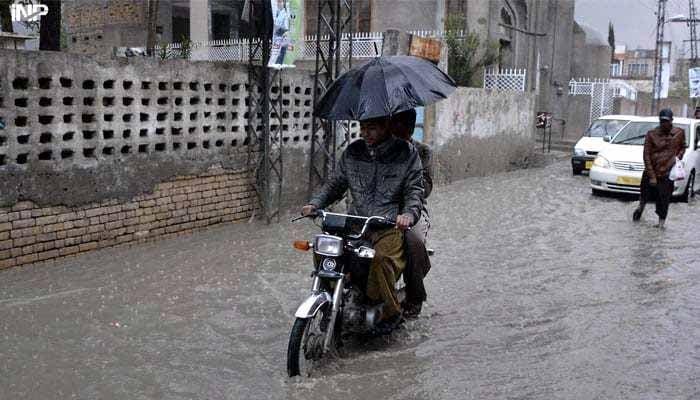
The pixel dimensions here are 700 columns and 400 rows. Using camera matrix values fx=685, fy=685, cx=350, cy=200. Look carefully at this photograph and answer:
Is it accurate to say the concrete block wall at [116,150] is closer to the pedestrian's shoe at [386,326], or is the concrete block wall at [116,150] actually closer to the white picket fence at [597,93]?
the pedestrian's shoe at [386,326]

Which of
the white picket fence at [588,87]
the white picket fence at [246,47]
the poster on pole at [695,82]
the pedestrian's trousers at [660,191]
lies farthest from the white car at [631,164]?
the white picket fence at [588,87]

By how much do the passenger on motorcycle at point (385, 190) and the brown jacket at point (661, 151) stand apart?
584 cm

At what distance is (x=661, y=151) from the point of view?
9297mm

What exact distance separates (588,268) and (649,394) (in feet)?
11.1

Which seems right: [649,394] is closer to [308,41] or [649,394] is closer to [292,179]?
[292,179]

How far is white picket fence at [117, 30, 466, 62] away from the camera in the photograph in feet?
57.8

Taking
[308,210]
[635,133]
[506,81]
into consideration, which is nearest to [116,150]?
[308,210]

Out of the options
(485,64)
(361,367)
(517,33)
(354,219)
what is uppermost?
(517,33)

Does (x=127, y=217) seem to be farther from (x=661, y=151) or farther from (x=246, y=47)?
(x=246, y=47)

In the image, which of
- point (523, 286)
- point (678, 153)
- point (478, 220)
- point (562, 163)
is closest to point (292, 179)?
point (478, 220)

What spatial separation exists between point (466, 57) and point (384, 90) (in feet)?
52.1

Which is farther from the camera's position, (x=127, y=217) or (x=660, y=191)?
(x=660, y=191)

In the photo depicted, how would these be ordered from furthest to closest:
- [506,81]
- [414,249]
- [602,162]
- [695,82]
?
[695,82] → [506,81] → [602,162] → [414,249]

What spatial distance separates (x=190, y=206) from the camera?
859cm
